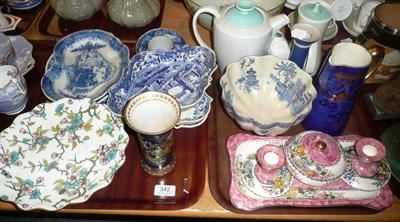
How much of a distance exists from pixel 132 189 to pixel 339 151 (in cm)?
48

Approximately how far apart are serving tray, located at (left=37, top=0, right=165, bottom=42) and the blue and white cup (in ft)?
0.89

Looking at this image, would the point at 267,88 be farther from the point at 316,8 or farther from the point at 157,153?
the point at 157,153

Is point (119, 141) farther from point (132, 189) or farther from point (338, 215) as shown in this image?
point (338, 215)

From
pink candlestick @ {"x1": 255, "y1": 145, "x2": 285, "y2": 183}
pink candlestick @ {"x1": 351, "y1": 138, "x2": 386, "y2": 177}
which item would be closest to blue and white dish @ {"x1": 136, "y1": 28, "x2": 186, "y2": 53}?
pink candlestick @ {"x1": 255, "y1": 145, "x2": 285, "y2": 183}

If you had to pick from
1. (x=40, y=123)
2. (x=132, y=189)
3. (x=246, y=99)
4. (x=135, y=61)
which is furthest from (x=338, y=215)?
(x=40, y=123)

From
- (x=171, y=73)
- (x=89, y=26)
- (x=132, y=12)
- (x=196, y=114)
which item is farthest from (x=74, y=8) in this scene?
(x=196, y=114)

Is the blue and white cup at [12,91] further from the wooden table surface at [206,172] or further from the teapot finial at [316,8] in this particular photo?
the teapot finial at [316,8]

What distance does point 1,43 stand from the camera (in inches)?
40.4

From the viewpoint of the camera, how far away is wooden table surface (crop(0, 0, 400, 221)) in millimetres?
760

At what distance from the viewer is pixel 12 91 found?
2.91 feet

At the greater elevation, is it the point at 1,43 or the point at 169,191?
the point at 1,43

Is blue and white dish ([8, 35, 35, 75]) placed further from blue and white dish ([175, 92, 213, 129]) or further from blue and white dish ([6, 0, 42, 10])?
blue and white dish ([175, 92, 213, 129])

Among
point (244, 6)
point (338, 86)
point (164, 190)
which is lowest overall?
point (164, 190)

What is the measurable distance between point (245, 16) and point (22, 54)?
711mm
